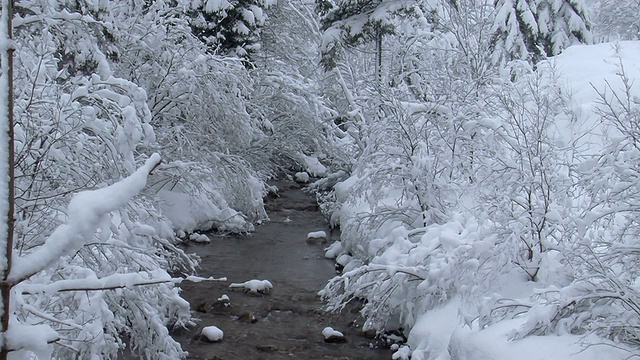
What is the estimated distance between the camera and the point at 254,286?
11.4 metres

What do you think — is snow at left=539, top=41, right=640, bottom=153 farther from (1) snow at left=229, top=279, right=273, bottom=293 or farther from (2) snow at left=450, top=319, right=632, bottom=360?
(2) snow at left=450, top=319, right=632, bottom=360

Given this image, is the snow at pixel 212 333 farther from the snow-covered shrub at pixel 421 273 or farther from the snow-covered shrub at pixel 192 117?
the snow-covered shrub at pixel 192 117

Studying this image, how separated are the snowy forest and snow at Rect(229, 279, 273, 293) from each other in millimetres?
1076

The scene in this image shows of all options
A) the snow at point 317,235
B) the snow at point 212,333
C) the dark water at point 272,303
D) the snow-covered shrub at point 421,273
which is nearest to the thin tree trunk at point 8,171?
the snow-covered shrub at point 421,273

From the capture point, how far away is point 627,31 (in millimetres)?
28156

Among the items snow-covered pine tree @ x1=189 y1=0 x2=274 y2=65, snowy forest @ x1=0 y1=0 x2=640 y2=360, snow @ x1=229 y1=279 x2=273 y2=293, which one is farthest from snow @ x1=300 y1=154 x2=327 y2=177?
snow @ x1=229 y1=279 x2=273 y2=293

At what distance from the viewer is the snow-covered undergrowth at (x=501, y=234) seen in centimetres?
594

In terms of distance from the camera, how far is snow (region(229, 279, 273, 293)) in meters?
11.3

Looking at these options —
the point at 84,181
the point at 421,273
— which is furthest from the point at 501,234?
the point at 84,181

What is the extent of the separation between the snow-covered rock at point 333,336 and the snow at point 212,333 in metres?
1.54

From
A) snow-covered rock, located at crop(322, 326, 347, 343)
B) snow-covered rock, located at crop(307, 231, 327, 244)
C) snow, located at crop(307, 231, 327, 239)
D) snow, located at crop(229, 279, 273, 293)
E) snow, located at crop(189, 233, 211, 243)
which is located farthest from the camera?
snow, located at crop(307, 231, 327, 239)

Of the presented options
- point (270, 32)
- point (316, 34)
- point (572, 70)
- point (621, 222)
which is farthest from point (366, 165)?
point (316, 34)

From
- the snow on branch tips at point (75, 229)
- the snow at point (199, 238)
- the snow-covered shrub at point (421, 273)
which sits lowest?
the snow at point (199, 238)

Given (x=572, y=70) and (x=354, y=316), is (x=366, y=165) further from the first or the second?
(x=572, y=70)
